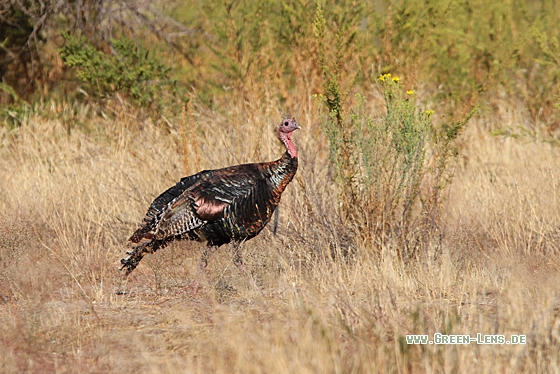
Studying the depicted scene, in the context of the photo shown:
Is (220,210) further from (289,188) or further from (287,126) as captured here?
(289,188)

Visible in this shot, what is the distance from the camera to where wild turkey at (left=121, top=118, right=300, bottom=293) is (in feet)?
20.9

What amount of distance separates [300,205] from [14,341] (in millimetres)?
2900

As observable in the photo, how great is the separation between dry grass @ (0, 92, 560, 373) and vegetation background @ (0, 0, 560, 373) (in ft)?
0.08

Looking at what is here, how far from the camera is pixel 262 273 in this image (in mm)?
6754

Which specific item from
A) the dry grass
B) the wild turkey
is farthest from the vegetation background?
the wild turkey

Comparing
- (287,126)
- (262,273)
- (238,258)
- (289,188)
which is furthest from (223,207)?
(289,188)

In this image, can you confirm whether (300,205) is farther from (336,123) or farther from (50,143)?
(50,143)

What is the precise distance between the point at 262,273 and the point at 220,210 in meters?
0.70

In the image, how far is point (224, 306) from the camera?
19.2ft

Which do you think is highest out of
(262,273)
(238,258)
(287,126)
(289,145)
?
(287,126)

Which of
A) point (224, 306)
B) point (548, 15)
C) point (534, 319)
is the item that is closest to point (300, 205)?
point (224, 306)

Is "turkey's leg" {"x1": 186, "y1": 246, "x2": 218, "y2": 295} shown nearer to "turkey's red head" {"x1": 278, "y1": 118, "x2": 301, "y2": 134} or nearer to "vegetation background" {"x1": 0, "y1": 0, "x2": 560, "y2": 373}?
"vegetation background" {"x1": 0, "y1": 0, "x2": 560, "y2": 373}

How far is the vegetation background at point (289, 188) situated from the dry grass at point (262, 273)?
3 cm

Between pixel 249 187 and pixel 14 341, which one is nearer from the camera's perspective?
pixel 14 341
